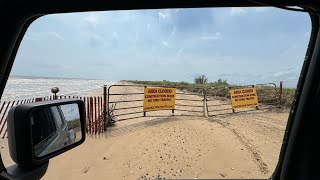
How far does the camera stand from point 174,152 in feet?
27.7

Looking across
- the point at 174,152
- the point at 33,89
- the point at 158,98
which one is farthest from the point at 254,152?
the point at 33,89

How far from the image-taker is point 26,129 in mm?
1054

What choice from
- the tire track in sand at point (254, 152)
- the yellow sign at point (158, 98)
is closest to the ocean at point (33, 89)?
→ the yellow sign at point (158, 98)

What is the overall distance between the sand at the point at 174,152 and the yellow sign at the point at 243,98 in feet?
7.89

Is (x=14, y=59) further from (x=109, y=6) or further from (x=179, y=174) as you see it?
(x=179, y=174)

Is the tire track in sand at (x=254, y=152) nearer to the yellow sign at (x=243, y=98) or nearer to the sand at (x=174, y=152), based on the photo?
the sand at (x=174, y=152)

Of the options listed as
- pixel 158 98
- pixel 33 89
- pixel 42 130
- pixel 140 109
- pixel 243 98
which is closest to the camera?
pixel 42 130

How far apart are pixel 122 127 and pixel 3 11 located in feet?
35.9

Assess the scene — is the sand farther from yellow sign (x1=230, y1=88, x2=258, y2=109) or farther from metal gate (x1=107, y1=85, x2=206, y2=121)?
yellow sign (x1=230, y1=88, x2=258, y2=109)

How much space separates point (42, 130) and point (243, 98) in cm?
1493

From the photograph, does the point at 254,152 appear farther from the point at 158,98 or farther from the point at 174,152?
the point at 158,98

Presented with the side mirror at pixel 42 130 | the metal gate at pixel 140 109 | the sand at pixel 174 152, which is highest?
the side mirror at pixel 42 130

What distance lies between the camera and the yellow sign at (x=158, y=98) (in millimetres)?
13047

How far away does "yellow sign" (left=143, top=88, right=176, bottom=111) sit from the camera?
13.0 metres
